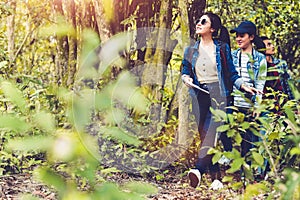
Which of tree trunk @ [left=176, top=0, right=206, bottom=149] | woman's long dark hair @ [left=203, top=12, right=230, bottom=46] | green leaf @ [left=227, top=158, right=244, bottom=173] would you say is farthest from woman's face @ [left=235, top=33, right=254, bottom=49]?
green leaf @ [left=227, top=158, right=244, bottom=173]

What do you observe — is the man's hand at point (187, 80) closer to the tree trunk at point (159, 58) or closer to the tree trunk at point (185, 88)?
the tree trunk at point (185, 88)

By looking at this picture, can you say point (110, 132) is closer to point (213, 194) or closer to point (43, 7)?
point (213, 194)

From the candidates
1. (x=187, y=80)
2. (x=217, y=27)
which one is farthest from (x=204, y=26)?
(x=187, y=80)

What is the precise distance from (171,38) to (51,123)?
190 inches

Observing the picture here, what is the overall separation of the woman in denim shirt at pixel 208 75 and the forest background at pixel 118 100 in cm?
36

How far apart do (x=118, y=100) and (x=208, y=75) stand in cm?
368

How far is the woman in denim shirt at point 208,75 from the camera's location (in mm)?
4992

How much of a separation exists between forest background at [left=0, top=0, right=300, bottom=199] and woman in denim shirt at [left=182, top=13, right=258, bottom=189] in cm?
36

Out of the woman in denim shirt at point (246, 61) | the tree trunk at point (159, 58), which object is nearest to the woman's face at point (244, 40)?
the woman in denim shirt at point (246, 61)

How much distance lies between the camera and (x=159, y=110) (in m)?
6.05

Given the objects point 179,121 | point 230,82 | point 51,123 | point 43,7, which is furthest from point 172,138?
point 51,123

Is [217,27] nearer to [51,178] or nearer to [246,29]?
[246,29]

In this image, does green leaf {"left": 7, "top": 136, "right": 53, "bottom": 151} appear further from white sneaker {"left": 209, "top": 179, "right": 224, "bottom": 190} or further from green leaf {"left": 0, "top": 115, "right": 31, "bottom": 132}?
white sneaker {"left": 209, "top": 179, "right": 224, "bottom": 190}

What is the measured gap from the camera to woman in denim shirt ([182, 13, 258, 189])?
499cm
